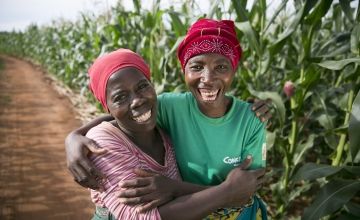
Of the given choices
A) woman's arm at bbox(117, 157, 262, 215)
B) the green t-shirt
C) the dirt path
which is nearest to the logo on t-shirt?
the green t-shirt

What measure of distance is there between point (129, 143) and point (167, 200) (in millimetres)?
244

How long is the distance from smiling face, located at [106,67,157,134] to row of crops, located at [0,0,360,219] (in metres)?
0.80

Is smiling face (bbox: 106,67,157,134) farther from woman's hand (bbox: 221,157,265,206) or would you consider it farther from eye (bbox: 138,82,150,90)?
woman's hand (bbox: 221,157,265,206)

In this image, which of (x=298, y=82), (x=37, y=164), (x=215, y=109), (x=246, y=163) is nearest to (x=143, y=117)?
(x=215, y=109)

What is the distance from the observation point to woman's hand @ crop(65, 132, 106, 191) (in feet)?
3.83

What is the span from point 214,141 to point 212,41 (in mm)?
388

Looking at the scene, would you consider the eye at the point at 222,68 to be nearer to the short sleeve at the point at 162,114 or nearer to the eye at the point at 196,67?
the eye at the point at 196,67

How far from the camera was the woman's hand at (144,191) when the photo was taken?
43.7 inches

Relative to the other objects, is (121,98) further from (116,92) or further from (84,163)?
(84,163)

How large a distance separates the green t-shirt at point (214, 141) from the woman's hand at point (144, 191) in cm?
24

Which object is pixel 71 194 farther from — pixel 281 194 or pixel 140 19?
pixel 140 19

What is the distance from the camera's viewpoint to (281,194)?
2602mm

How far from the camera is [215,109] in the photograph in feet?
4.57

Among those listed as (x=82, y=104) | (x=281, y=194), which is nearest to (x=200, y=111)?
(x=281, y=194)
